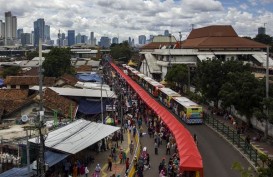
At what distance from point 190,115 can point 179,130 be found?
9.47 m

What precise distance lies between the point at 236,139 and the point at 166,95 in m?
18.9

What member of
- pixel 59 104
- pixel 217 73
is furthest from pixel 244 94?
pixel 59 104

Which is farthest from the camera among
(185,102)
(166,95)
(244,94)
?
(166,95)

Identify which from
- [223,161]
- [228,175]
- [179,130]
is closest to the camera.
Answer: [228,175]

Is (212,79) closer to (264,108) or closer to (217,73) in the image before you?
(217,73)

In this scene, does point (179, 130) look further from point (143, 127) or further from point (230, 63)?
point (230, 63)

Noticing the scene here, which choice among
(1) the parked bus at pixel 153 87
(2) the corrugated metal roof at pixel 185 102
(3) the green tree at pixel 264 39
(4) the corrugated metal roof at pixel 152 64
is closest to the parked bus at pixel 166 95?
(1) the parked bus at pixel 153 87

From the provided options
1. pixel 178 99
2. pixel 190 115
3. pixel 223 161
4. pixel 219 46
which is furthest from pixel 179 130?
pixel 219 46

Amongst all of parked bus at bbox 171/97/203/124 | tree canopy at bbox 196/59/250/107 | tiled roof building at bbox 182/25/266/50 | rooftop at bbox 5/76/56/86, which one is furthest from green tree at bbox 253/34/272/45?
parked bus at bbox 171/97/203/124

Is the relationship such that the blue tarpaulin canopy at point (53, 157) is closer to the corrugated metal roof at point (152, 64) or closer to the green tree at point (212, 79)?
the green tree at point (212, 79)

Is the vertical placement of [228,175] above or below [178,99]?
below

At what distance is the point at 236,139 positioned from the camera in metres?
32.3

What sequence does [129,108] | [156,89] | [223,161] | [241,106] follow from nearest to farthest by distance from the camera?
[223,161] → [241,106] → [129,108] → [156,89]

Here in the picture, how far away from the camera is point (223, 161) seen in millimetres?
27188
